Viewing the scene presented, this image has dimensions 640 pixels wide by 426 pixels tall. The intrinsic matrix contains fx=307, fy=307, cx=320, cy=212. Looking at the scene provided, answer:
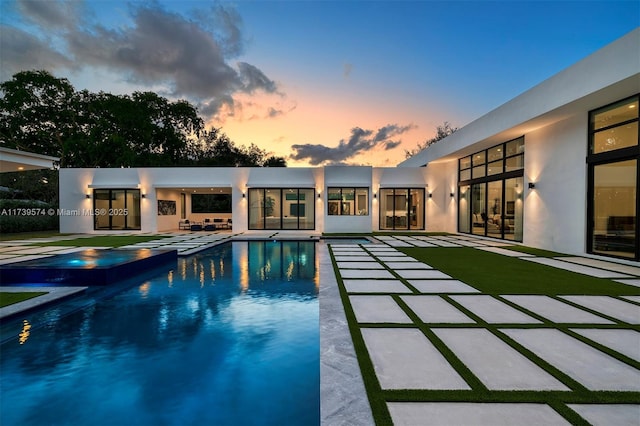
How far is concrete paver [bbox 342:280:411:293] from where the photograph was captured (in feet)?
17.5

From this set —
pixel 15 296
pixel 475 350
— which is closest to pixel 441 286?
pixel 475 350

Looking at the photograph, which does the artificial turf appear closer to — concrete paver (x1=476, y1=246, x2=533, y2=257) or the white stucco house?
concrete paver (x1=476, y1=246, x2=533, y2=257)

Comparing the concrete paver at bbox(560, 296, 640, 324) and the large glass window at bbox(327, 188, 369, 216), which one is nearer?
the concrete paver at bbox(560, 296, 640, 324)

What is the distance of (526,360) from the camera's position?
2.83m

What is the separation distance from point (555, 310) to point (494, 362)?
2233 millimetres

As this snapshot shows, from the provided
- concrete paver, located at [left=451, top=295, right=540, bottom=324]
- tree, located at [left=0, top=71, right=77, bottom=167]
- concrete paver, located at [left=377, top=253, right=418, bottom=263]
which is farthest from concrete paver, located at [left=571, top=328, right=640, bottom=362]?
tree, located at [left=0, top=71, right=77, bottom=167]

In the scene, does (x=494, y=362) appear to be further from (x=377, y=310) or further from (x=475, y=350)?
(x=377, y=310)

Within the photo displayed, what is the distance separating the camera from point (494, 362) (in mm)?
2793

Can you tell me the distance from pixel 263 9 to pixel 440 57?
350 inches

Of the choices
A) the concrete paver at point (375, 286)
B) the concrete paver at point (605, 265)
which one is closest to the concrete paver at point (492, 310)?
the concrete paver at point (375, 286)

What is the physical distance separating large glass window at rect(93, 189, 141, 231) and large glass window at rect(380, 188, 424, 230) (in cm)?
1452

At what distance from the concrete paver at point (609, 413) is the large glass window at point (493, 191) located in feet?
37.8

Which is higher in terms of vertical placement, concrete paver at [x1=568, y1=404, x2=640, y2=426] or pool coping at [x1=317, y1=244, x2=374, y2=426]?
concrete paver at [x1=568, y1=404, x2=640, y2=426]

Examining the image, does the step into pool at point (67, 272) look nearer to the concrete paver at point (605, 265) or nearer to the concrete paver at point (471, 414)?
the concrete paver at point (471, 414)
